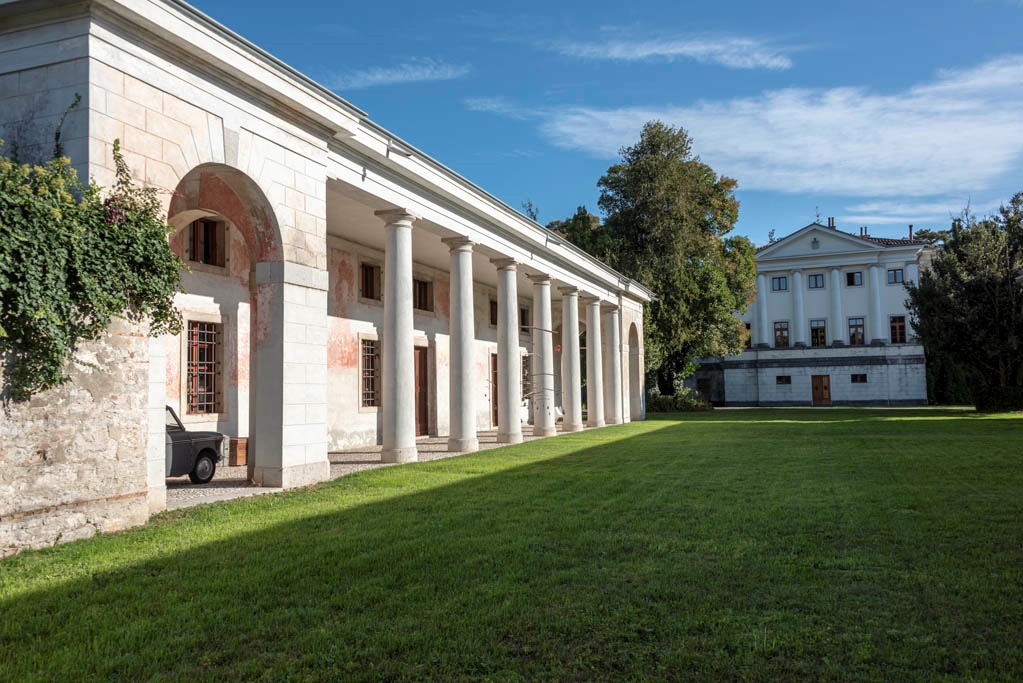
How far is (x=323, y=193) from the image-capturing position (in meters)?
11.0

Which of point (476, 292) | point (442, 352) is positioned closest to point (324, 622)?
point (442, 352)

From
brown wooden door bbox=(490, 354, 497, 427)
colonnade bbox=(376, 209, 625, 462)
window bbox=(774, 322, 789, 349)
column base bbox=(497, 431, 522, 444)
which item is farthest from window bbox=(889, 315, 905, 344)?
column base bbox=(497, 431, 522, 444)

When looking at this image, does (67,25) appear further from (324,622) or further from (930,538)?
(930,538)

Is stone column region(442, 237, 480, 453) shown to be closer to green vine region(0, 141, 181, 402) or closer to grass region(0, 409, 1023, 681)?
grass region(0, 409, 1023, 681)

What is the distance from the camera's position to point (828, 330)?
51.9 metres

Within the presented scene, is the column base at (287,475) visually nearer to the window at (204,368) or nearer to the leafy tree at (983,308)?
the window at (204,368)

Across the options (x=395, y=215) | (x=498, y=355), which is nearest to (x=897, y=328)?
(x=498, y=355)

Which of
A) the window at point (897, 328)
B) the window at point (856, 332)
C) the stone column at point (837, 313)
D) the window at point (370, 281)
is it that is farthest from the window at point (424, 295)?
the window at point (897, 328)

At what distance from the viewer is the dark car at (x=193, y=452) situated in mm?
10711

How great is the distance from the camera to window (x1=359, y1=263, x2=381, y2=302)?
61.3ft

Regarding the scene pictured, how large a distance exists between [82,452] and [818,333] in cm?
5211

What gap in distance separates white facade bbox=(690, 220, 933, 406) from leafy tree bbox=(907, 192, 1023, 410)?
18.3 meters

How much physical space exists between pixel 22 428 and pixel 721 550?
584 cm

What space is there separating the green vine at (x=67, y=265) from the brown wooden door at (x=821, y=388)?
50169mm
